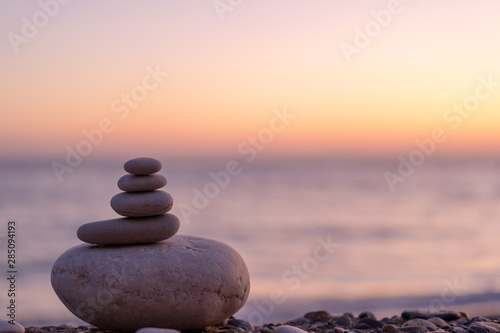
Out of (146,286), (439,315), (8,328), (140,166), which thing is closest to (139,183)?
(140,166)

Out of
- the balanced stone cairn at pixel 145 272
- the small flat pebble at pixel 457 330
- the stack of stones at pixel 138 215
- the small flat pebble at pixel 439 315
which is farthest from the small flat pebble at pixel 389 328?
the stack of stones at pixel 138 215

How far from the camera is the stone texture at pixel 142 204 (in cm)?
559

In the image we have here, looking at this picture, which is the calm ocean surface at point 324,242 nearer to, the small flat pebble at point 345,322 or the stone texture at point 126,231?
the small flat pebble at point 345,322

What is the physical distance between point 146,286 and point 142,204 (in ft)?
2.75

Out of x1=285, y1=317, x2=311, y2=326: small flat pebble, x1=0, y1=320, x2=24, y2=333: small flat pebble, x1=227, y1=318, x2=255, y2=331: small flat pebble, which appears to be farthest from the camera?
x1=285, y1=317, x2=311, y2=326: small flat pebble

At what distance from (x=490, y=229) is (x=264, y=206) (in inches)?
432

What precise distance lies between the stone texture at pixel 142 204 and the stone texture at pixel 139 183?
0.21 feet

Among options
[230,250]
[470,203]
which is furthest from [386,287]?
[470,203]

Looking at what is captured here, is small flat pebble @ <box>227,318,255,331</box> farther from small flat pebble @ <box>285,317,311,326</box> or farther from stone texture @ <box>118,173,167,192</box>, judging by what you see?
stone texture @ <box>118,173,167,192</box>

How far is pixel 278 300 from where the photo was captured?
31.9 feet

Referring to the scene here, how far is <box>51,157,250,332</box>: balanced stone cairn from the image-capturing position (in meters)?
5.18

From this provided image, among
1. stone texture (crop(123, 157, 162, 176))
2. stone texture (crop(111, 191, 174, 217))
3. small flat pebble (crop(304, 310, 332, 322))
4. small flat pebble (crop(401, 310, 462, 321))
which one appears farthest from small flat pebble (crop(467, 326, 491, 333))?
stone texture (crop(123, 157, 162, 176))

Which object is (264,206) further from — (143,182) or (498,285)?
(143,182)

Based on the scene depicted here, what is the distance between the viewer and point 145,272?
17.0 ft
